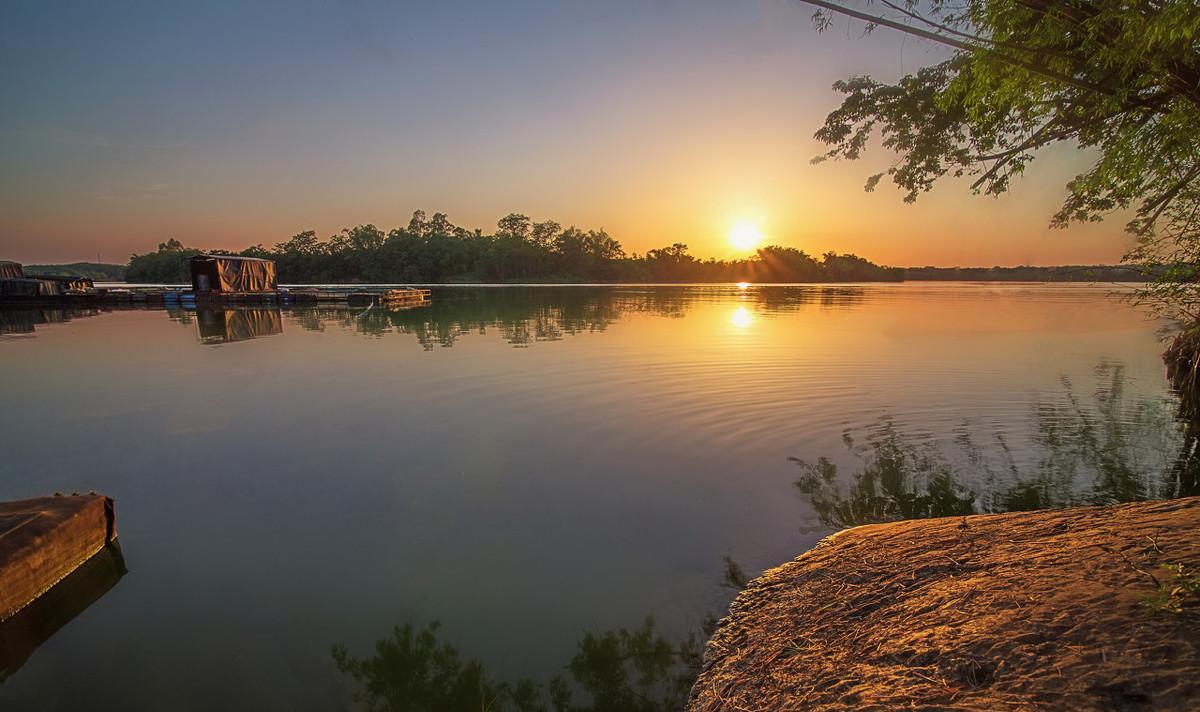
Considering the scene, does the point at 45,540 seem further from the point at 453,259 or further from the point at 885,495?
the point at 453,259

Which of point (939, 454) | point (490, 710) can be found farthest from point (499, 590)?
point (939, 454)

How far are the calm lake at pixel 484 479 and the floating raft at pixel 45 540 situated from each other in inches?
19.5

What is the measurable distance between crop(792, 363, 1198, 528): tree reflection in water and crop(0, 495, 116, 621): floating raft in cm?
877

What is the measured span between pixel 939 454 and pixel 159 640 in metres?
11.4

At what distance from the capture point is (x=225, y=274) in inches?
1981

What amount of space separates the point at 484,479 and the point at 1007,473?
28.4 ft

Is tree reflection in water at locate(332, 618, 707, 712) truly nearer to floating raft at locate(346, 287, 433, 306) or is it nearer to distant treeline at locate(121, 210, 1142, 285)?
floating raft at locate(346, 287, 433, 306)

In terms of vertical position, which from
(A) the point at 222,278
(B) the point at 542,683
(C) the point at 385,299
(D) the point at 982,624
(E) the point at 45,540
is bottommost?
(B) the point at 542,683

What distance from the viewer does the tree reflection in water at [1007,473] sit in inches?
289

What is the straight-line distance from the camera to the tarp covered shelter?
4947cm

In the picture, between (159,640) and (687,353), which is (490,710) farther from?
(687,353)

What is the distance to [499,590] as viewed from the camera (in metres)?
5.51

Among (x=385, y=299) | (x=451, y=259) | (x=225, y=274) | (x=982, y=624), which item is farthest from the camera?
(x=451, y=259)

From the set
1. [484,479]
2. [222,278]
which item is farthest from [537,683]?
[222,278]
